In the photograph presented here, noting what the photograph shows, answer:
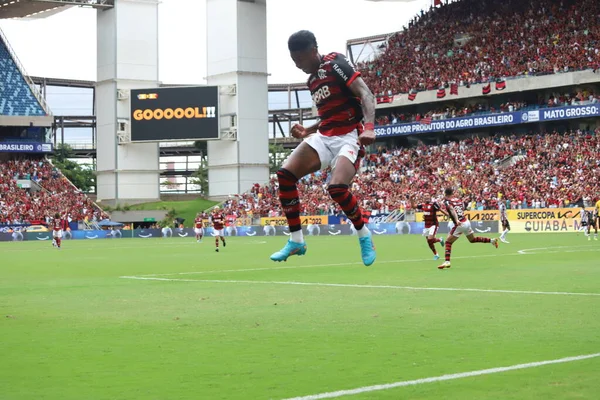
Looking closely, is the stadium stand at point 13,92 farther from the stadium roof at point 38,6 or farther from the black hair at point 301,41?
the black hair at point 301,41

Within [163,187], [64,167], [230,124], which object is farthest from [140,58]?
[163,187]

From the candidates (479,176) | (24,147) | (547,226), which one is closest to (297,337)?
(547,226)

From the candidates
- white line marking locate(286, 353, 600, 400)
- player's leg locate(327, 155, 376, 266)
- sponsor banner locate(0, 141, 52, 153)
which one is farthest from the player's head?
sponsor banner locate(0, 141, 52, 153)

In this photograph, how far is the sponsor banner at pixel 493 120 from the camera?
198 ft

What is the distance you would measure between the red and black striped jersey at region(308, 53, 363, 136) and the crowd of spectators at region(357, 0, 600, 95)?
53149mm

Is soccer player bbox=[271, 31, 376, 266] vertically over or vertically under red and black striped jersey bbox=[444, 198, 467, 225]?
over

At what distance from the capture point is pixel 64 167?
108125mm

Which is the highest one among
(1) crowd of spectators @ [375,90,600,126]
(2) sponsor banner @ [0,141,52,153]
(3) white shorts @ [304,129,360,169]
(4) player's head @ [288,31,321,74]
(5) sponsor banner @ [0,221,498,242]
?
(1) crowd of spectators @ [375,90,600,126]

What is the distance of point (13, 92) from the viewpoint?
80.7 metres

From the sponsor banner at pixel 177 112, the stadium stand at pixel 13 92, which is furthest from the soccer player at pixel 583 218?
the stadium stand at pixel 13 92

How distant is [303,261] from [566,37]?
43288mm

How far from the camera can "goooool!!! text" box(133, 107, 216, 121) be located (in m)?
74.0

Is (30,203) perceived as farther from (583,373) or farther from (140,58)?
(583,373)

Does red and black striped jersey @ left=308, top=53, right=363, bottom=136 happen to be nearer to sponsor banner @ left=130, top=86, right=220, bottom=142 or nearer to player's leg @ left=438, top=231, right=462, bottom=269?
player's leg @ left=438, top=231, right=462, bottom=269
